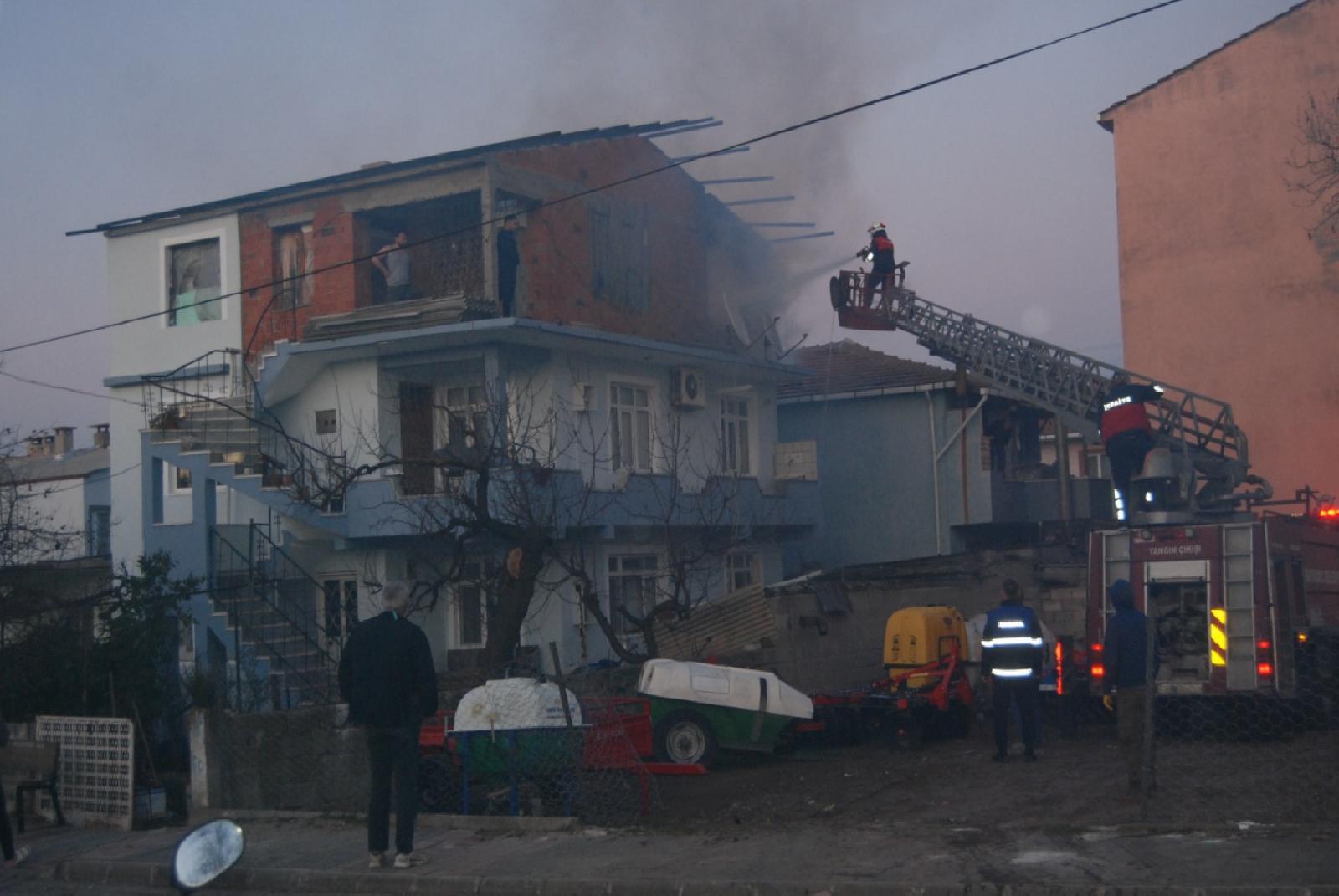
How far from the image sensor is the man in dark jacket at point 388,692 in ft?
29.8

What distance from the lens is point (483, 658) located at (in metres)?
17.1

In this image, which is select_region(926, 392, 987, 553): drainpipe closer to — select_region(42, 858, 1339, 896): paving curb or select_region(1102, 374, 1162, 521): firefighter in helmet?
select_region(1102, 374, 1162, 521): firefighter in helmet

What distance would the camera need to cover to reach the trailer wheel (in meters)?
14.7

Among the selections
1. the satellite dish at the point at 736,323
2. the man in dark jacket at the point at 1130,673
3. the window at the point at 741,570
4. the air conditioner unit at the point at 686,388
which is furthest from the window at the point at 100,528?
the man in dark jacket at the point at 1130,673

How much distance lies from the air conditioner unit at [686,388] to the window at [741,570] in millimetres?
3279

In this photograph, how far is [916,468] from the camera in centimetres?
2900

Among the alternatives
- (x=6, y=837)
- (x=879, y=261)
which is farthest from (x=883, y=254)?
(x=6, y=837)

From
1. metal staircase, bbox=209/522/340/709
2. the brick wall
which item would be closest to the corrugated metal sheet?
metal staircase, bbox=209/522/340/709

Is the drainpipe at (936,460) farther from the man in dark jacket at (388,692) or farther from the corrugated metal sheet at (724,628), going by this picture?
the man in dark jacket at (388,692)

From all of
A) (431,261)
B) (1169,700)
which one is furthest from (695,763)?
(431,261)

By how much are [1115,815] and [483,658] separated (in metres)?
9.01

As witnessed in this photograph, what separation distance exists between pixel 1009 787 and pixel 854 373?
64.0 feet

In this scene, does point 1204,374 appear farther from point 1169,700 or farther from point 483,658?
point 483,658

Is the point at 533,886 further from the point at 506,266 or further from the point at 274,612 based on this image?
the point at 506,266
